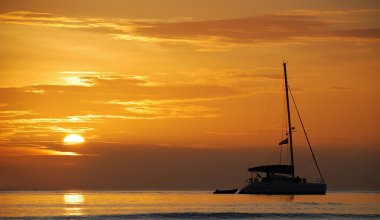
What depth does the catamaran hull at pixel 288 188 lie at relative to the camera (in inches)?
4941

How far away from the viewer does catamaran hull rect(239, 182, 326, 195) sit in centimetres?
12550

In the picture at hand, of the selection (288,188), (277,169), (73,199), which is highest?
(277,169)

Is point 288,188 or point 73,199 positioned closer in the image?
point 288,188

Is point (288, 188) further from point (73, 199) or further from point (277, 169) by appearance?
point (73, 199)

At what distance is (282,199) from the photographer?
117875 mm

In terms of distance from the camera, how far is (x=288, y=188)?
Answer: 126m

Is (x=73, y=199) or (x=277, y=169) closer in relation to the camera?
(x=277, y=169)

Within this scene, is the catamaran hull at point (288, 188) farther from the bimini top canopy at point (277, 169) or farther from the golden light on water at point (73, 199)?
the golden light on water at point (73, 199)

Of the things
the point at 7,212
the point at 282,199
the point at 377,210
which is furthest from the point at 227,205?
the point at 7,212

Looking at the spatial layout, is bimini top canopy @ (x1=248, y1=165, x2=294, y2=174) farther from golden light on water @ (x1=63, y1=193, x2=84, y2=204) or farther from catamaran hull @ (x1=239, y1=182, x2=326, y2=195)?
golden light on water @ (x1=63, y1=193, x2=84, y2=204)

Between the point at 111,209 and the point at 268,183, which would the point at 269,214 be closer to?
the point at 111,209

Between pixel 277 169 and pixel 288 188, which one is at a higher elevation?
pixel 277 169

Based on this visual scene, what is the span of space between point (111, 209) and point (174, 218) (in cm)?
1652

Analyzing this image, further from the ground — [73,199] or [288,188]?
[288,188]
